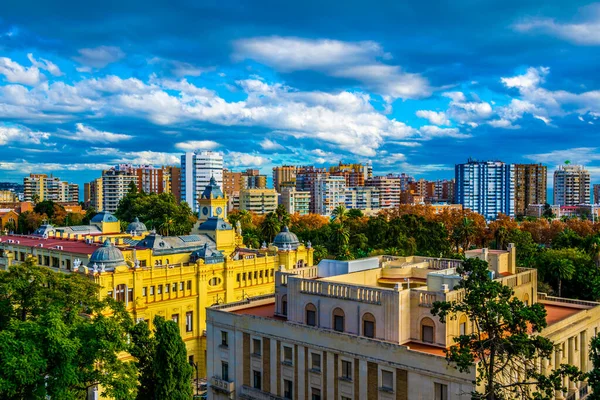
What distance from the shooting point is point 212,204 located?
6938cm

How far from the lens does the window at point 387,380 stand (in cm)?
2804

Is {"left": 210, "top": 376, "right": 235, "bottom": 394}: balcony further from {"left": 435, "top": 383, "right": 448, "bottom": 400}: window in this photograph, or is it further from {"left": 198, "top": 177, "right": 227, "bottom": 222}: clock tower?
{"left": 198, "top": 177, "right": 227, "bottom": 222}: clock tower

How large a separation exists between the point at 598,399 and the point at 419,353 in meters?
8.34

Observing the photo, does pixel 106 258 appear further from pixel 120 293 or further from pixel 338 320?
pixel 338 320

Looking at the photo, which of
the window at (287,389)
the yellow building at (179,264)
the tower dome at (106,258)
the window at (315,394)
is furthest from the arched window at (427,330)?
the tower dome at (106,258)

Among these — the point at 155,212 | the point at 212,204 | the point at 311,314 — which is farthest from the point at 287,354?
the point at 155,212

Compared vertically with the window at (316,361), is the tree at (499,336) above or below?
above

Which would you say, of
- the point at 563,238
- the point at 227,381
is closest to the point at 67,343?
the point at 227,381

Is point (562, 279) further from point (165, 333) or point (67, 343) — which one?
point (67, 343)

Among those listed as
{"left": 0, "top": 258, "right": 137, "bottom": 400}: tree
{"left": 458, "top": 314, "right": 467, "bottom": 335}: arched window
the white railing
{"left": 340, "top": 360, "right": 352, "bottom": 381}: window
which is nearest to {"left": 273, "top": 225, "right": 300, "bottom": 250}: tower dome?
the white railing

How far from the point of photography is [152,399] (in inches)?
1298

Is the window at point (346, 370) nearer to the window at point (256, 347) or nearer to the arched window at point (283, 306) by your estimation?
the window at point (256, 347)

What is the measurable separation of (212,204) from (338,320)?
40.7 m

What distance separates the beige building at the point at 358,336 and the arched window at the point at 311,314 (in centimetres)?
7
